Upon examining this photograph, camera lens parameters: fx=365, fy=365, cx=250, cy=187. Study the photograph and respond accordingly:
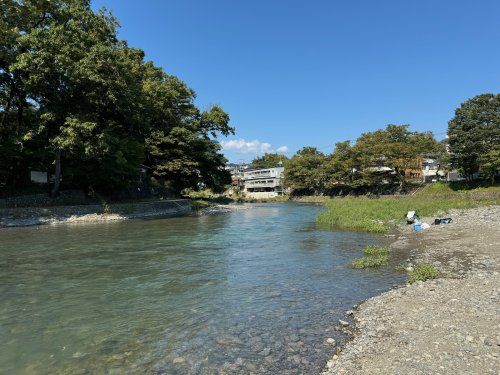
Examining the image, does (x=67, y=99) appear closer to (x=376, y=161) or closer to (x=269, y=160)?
(x=376, y=161)

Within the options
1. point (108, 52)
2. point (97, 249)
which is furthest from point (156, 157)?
point (97, 249)

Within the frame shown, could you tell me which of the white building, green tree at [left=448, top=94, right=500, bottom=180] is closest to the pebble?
green tree at [left=448, top=94, right=500, bottom=180]

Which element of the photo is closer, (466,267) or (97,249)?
(466,267)

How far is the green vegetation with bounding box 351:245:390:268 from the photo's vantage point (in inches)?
476

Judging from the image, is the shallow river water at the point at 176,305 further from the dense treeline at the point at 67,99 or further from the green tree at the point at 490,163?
the green tree at the point at 490,163

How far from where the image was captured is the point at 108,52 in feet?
88.9

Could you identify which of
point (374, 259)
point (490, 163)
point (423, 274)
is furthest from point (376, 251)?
point (490, 163)

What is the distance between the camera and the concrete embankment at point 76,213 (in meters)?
26.0

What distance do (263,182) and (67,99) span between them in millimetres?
86561

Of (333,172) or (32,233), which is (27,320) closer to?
(32,233)

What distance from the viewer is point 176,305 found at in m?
8.64

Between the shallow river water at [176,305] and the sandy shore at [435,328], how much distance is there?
65 cm

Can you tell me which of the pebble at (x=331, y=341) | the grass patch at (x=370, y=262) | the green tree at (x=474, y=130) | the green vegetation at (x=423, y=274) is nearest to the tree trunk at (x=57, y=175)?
the grass patch at (x=370, y=262)

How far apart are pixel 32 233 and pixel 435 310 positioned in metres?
22.1
